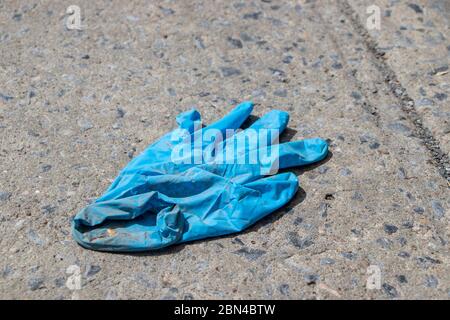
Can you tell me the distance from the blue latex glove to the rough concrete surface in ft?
0.21

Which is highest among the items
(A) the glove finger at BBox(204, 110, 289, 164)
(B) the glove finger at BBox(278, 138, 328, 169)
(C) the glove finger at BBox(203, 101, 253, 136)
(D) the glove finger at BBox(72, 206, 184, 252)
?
(C) the glove finger at BBox(203, 101, 253, 136)

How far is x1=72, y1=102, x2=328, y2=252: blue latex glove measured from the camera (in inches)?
127

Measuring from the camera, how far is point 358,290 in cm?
303

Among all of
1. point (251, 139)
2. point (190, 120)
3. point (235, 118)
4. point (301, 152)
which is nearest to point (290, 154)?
point (301, 152)

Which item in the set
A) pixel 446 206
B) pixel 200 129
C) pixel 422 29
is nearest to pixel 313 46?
pixel 422 29

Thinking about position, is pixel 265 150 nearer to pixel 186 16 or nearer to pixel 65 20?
pixel 186 16

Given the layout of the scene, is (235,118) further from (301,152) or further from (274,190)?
(274,190)

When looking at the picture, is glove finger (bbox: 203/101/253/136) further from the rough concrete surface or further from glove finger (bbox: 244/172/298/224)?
glove finger (bbox: 244/172/298/224)

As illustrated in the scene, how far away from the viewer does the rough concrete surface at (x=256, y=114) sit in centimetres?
310

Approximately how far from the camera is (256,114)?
4055 millimetres

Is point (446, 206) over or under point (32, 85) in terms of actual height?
under

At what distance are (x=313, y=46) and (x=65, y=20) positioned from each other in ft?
5.22

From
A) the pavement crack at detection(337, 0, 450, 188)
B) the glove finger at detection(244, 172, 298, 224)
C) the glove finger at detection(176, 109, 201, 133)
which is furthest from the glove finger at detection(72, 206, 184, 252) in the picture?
the pavement crack at detection(337, 0, 450, 188)

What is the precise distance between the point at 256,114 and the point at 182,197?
33.0 inches
